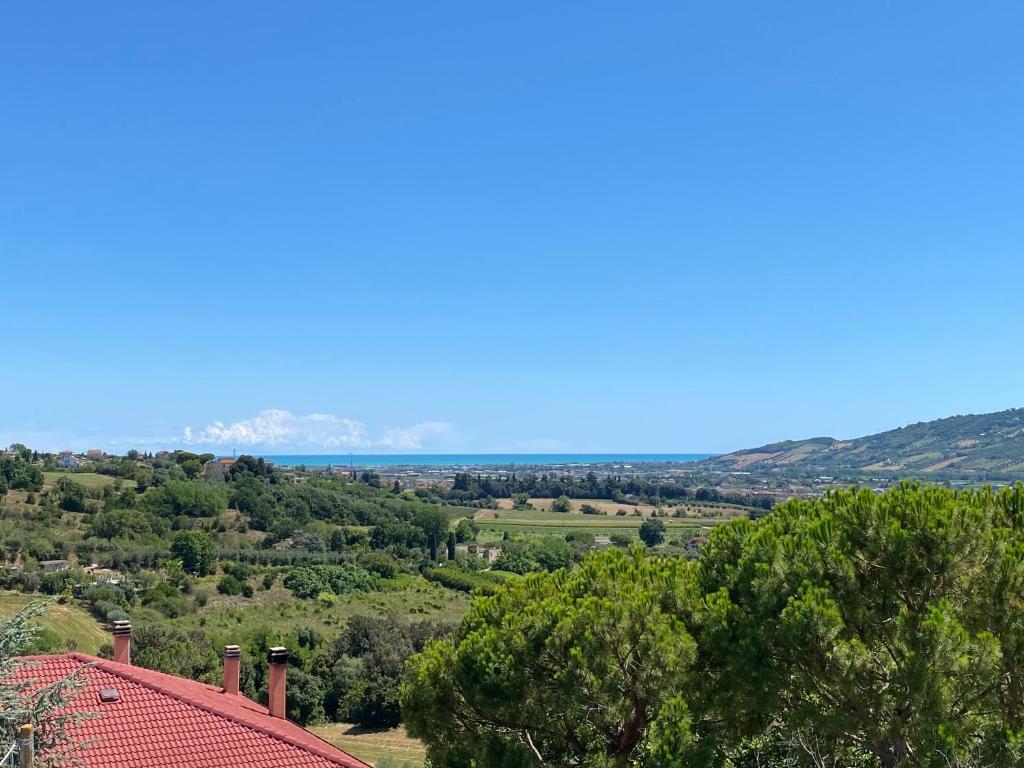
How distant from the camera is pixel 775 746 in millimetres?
10812

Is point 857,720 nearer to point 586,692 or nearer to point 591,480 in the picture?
point 586,692

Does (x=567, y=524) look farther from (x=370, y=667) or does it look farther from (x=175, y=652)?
(x=175, y=652)

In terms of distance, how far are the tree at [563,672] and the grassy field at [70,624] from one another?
34.4 metres

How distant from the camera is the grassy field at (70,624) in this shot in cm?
4184

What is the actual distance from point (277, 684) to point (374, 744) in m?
21.4

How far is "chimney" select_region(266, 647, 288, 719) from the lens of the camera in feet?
56.9

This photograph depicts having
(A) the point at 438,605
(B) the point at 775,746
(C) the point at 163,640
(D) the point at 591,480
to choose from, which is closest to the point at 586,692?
(B) the point at 775,746

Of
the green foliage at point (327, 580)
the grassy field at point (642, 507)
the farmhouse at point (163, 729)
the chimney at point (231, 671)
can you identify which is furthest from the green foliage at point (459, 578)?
the grassy field at point (642, 507)

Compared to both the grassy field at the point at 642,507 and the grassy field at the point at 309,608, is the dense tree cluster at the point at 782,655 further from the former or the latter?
the grassy field at the point at 642,507

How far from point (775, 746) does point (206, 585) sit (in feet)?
203

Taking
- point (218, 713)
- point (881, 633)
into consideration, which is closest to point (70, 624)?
point (218, 713)

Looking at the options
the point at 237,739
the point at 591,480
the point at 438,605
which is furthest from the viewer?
the point at 591,480

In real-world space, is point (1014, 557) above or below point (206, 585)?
above

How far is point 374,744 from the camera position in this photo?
120 ft
